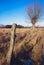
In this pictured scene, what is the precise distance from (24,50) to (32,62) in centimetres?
186

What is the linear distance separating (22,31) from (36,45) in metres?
4.96

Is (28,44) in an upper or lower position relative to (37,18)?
lower

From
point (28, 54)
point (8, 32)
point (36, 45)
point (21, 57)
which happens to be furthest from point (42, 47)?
point (8, 32)

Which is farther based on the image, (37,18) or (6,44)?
(37,18)

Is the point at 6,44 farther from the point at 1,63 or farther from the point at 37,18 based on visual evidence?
the point at 37,18

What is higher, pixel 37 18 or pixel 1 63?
pixel 37 18

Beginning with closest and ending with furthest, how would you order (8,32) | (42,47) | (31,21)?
(42,47), (8,32), (31,21)

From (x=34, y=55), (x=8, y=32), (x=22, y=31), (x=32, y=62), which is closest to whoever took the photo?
(x=32, y=62)

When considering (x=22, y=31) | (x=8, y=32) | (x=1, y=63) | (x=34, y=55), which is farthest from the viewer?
(x=22, y=31)

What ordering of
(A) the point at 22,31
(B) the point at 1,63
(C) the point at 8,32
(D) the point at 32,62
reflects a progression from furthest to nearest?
(A) the point at 22,31 → (C) the point at 8,32 → (D) the point at 32,62 → (B) the point at 1,63

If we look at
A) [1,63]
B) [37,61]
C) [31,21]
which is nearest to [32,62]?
[37,61]

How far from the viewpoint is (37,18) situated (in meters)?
32.8

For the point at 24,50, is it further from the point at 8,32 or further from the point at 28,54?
the point at 8,32

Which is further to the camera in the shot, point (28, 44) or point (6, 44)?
point (28, 44)
